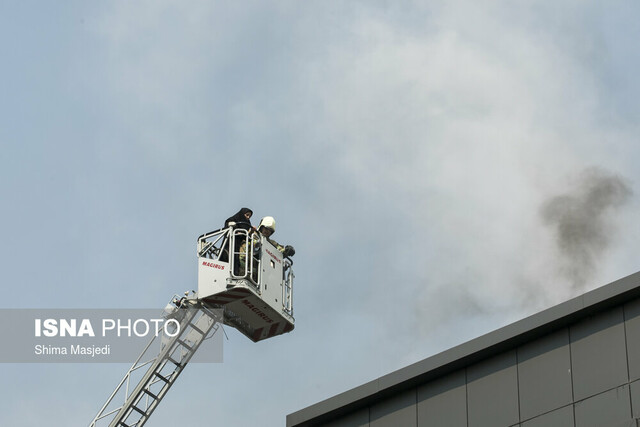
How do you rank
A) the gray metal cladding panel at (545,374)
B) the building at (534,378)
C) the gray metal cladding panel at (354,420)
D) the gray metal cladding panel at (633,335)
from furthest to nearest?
the gray metal cladding panel at (354,420)
the gray metal cladding panel at (545,374)
the building at (534,378)
the gray metal cladding panel at (633,335)

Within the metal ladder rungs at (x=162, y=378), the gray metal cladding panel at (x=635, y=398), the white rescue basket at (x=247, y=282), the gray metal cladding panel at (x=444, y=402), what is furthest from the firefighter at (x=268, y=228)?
the gray metal cladding panel at (x=635, y=398)

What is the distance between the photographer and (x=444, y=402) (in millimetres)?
22500

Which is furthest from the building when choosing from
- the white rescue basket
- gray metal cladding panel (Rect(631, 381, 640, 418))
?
the white rescue basket

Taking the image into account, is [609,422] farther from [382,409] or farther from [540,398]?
[382,409]

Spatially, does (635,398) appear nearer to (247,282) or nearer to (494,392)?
(494,392)

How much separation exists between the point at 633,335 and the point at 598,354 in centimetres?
69

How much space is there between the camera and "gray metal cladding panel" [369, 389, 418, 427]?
2300 cm

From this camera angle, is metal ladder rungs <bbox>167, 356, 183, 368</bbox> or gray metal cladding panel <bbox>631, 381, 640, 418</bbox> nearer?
gray metal cladding panel <bbox>631, 381, 640, 418</bbox>

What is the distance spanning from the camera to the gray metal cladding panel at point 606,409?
64.4ft

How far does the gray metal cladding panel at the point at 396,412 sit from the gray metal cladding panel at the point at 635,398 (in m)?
4.61

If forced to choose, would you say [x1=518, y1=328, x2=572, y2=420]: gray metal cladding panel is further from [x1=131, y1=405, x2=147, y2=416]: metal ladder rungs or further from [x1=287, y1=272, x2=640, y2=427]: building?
[x1=131, y1=405, x2=147, y2=416]: metal ladder rungs

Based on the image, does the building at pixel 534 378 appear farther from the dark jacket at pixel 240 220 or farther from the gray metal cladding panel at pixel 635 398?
the dark jacket at pixel 240 220

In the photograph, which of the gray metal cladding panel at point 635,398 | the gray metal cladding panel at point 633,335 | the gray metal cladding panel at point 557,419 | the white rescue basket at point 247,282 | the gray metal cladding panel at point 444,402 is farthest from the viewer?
the white rescue basket at point 247,282

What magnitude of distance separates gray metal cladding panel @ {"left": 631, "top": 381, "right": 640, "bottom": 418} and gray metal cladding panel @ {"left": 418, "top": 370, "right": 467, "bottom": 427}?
341 centimetres
